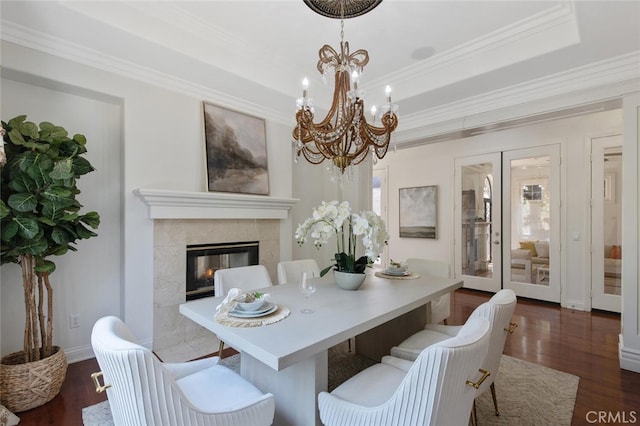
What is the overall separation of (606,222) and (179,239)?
5.31m

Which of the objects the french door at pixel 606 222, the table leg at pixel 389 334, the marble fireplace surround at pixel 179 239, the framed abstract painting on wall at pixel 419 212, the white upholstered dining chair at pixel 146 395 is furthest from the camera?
the framed abstract painting on wall at pixel 419 212

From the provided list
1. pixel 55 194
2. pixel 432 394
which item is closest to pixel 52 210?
pixel 55 194

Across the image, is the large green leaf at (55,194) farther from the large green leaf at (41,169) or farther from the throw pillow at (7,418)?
the throw pillow at (7,418)

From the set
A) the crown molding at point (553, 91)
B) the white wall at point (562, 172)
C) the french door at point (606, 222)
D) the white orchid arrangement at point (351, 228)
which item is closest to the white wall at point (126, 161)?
the white orchid arrangement at point (351, 228)

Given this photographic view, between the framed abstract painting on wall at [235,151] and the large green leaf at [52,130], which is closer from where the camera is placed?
the large green leaf at [52,130]

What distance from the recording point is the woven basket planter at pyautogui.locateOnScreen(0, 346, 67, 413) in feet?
6.36

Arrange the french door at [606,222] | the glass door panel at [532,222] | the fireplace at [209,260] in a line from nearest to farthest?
1. the fireplace at [209,260]
2. the french door at [606,222]
3. the glass door panel at [532,222]

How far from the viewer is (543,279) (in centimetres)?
457

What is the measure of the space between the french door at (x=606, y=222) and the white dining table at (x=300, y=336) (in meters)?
3.58

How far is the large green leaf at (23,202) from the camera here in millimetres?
1914

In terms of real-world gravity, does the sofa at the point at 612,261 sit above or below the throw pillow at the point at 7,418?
above

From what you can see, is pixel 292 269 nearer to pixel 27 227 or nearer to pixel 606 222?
pixel 27 227

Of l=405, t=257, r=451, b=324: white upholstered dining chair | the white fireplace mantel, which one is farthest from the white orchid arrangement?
the white fireplace mantel

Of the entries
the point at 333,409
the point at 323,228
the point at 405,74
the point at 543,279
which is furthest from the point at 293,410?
the point at 543,279
